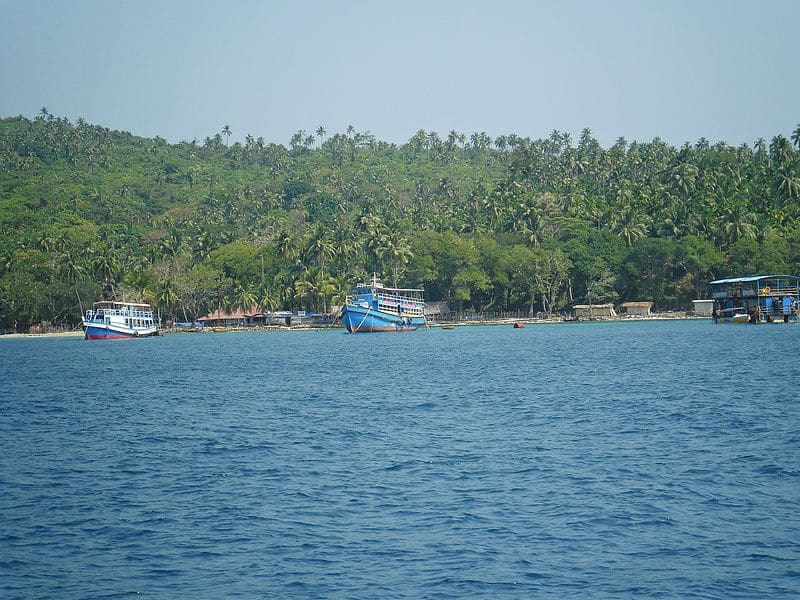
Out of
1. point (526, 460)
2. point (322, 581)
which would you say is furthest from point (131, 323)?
point (322, 581)

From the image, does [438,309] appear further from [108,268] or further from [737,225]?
[108,268]

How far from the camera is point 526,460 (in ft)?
97.7

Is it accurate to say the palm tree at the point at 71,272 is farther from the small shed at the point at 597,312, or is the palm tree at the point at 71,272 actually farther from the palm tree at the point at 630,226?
the palm tree at the point at 630,226

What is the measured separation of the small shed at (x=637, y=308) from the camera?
480 feet

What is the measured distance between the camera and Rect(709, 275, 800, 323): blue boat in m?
121

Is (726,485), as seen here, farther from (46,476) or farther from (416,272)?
(416,272)

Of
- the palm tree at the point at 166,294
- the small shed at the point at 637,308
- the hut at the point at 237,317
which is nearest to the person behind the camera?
the small shed at the point at 637,308

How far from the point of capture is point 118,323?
5290 inches

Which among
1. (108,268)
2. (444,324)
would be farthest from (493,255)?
(108,268)

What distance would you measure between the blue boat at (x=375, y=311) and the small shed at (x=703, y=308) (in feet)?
135


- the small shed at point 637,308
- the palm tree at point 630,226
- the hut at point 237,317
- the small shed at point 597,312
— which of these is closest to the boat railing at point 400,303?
the small shed at point 597,312

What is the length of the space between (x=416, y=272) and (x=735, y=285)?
51.0 metres

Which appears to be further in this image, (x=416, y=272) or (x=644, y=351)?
(x=416, y=272)

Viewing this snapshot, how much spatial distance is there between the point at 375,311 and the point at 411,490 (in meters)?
109
